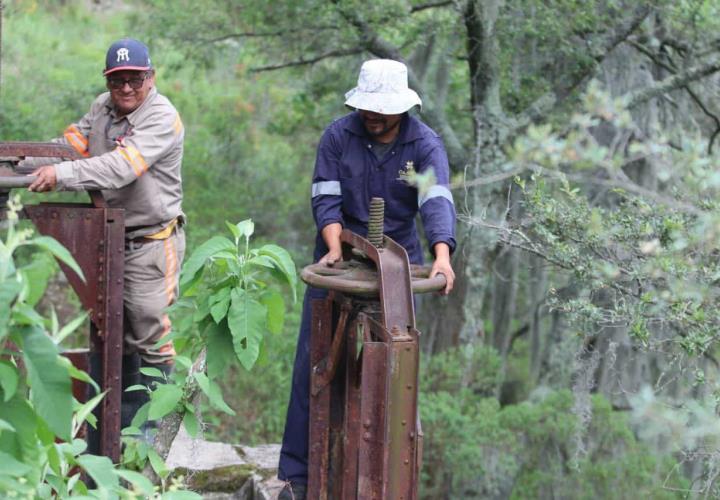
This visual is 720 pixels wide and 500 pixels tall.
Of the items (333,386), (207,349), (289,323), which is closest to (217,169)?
(289,323)

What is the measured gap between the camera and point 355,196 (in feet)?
15.3

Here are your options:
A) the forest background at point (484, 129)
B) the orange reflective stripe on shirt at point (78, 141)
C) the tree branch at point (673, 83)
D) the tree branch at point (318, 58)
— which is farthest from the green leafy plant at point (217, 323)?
the tree branch at point (673, 83)

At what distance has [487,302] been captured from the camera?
12242 mm

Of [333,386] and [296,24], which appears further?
[296,24]

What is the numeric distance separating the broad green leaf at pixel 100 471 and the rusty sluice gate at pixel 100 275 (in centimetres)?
203

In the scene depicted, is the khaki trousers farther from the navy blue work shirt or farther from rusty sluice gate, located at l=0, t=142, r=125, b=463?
the navy blue work shirt

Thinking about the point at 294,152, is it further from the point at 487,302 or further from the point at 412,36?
the point at 412,36

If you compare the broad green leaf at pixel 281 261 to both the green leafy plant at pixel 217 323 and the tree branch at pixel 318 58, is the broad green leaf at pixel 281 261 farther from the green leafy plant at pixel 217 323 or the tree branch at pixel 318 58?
the tree branch at pixel 318 58

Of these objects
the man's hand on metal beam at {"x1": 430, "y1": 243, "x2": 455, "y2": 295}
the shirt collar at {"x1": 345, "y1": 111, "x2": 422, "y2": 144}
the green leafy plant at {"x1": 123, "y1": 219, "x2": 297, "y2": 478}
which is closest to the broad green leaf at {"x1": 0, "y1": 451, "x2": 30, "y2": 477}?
the green leafy plant at {"x1": 123, "y1": 219, "x2": 297, "y2": 478}

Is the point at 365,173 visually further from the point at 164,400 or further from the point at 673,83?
the point at 673,83

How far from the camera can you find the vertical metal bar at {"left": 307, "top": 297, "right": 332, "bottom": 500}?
4508mm

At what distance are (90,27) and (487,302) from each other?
23.0 feet

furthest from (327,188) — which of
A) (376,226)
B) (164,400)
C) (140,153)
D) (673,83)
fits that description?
(673,83)

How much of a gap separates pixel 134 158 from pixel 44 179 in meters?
0.50
